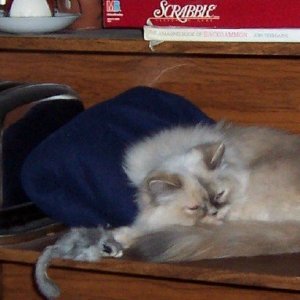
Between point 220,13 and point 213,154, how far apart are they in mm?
250

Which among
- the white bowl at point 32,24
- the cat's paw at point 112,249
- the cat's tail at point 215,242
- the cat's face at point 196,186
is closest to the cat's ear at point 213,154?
the cat's face at point 196,186

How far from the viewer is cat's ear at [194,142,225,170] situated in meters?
1.40

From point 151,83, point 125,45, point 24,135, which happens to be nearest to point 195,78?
point 151,83

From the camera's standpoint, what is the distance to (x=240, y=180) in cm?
143

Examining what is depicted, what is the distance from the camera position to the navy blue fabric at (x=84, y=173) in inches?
54.9

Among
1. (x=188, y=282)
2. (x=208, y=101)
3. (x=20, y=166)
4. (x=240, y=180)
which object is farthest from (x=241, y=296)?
(x=20, y=166)

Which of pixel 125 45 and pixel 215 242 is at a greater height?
pixel 125 45

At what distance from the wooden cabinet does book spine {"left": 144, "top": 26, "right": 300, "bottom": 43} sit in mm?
74

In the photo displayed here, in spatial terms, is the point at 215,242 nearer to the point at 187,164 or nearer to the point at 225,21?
the point at 187,164

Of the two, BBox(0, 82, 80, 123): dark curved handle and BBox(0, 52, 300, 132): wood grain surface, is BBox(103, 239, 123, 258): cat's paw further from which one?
BBox(0, 52, 300, 132): wood grain surface

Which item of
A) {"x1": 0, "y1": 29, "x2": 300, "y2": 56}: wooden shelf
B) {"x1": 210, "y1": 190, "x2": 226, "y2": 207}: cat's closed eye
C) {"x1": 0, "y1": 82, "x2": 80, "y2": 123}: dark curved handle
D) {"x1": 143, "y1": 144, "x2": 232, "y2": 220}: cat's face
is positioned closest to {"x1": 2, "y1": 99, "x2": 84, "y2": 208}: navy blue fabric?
{"x1": 0, "y1": 82, "x2": 80, "y2": 123}: dark curved handle

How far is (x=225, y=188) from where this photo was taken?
1419mm

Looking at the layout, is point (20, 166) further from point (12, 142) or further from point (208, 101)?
point (208, 101)

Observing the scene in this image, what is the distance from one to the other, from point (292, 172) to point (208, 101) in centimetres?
31
